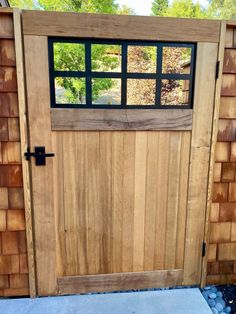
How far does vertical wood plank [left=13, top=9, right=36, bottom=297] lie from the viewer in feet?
4.95

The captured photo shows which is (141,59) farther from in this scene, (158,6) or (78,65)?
(158,6)

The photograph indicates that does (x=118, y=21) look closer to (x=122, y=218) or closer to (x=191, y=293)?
(x=122, y=218)

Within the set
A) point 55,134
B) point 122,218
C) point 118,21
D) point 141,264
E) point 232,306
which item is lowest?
point 232,306

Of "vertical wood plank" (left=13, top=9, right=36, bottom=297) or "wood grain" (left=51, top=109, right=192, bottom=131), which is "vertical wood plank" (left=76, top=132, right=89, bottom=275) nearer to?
"wood grain" (left=51, top=109, right=192, bottom=131)

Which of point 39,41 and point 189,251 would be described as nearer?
point 39,41

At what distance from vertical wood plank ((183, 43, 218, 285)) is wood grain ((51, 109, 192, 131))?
9 centimetres

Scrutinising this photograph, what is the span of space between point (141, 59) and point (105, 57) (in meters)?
0.23

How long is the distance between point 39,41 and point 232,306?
2174 millimetres

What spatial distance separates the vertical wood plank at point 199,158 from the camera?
1.68 metres

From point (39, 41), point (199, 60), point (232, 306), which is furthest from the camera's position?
point (232, 306)

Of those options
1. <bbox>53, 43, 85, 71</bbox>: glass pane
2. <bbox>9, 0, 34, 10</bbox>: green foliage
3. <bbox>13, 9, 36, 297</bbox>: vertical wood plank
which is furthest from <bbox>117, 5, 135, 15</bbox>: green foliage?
<bbox>13, 9, 36, 297</bbox>: vertical wood plank

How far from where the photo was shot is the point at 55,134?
5.49ft

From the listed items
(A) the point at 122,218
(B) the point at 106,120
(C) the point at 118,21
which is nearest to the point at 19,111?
(B) the point at 106,120

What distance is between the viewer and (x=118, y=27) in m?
1.56
